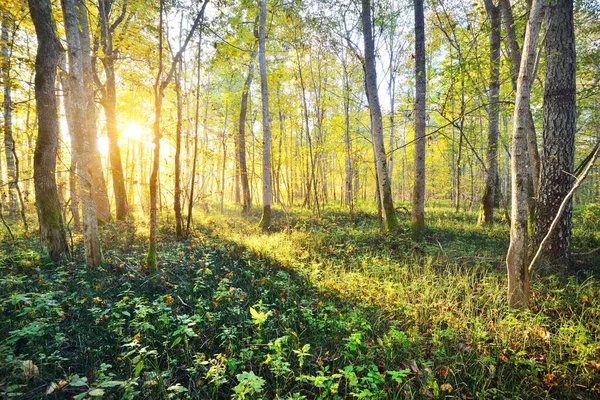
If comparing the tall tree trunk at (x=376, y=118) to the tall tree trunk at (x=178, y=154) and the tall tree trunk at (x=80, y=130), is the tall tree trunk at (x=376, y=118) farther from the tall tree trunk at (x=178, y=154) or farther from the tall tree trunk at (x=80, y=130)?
the tall tree trunk at (x=80, y=130)

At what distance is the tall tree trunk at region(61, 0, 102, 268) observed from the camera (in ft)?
14.3

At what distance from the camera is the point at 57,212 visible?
192 inches

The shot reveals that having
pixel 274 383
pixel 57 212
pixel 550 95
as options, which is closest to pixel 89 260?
pixel 57 212

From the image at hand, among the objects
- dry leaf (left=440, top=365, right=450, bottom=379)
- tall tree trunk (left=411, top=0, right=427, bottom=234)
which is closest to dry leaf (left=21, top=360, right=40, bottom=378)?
dry leaf (left=440, top=365, right=450, bottom=379)

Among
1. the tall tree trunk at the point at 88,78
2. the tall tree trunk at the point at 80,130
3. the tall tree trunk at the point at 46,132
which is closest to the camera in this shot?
the tall tree trunk at the point at 80,130

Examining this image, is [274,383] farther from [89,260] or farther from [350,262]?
[89,260]

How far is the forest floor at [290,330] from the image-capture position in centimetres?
225

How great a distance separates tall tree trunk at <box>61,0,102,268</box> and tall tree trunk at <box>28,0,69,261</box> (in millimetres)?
605

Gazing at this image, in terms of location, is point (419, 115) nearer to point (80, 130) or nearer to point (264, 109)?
point (264, 109)

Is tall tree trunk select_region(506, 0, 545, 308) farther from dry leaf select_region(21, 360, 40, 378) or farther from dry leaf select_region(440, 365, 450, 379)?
dry leaf select_region(21, 360, 40, 378)

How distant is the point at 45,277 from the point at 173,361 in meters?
3.35

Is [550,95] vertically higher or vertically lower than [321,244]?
higher

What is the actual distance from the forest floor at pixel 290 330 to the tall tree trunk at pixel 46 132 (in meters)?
0.59

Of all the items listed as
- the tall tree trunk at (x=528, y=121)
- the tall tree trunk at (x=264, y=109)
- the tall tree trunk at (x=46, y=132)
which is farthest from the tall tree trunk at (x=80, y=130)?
the tall tree trunk at (x=528, y=121)
